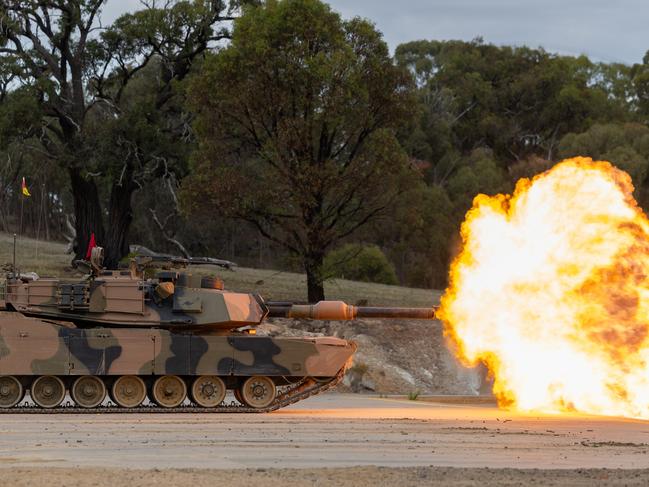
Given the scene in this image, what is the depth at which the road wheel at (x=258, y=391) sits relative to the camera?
28.3 metres

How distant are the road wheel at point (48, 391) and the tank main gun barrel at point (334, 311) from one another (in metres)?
5.78

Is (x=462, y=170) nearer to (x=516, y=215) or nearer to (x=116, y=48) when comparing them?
(x=116, y=48)

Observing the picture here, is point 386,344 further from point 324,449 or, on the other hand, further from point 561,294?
point 324,449

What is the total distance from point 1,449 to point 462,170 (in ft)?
231

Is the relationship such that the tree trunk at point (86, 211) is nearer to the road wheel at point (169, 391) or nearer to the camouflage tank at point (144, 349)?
the camouflage tank at point (144, 349)

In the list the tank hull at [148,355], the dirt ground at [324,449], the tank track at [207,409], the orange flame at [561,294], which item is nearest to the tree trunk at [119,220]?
the tank track at [207,409]

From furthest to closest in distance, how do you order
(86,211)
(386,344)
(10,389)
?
(86,211), (386,344), (10,389)

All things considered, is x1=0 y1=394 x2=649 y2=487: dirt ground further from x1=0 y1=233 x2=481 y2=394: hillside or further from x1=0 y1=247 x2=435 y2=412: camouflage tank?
x1=0 y1=233 x2=481 y2=394: hillside

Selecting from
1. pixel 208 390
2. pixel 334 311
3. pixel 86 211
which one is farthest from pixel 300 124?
pixel 208 390

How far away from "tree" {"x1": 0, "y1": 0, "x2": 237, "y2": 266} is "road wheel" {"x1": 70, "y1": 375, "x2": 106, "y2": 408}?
24.2m

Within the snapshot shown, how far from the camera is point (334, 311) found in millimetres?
30094

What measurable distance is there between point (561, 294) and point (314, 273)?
67.8 ft

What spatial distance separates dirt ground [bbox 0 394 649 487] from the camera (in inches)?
635

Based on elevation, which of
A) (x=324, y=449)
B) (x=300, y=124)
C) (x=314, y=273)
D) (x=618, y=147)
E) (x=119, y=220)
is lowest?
(x=324, y=449)
